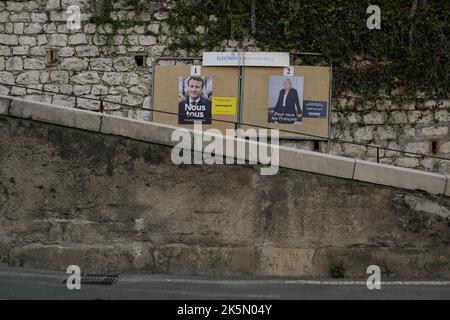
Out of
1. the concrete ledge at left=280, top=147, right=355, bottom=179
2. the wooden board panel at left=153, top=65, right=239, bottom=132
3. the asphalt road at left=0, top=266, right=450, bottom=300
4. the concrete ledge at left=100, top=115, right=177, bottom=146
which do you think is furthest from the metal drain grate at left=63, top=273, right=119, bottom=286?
the wooden board panel at left=153, top=65, right=239, bottom=132

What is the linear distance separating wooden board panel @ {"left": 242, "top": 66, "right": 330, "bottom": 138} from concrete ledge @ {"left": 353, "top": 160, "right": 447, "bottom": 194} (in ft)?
14.1

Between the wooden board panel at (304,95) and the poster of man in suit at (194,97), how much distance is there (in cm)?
72

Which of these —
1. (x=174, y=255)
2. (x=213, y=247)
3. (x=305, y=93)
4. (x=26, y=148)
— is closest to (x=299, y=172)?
(x=213, y=247)

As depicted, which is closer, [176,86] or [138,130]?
[138,130]

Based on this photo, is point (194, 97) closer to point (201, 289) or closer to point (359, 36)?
point (359, 36)

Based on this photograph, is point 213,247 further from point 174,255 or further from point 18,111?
point 18,111

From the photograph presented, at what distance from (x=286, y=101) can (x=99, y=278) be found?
5564 millimetres

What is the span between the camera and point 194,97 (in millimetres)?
10500

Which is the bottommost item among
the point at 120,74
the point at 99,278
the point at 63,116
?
the point at 99,278

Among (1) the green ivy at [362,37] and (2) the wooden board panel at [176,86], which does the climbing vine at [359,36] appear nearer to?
(1) the green ivy at [362,37]

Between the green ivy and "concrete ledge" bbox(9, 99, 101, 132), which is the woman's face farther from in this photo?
"concrete ledge" bbox(9, 99, 101, 132)

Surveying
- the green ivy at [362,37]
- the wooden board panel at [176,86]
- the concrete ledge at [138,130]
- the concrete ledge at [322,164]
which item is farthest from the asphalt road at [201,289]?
the green ivy at [362,37]

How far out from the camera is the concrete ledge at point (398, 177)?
19.8 feet

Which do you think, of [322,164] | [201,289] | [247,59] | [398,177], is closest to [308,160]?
[322,164]
